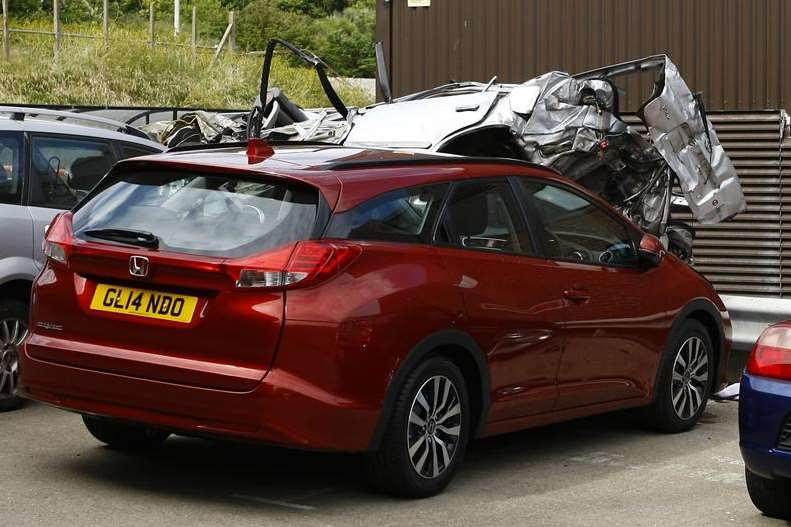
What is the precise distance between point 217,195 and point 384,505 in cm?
153

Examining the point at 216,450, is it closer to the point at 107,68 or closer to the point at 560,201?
the point at 560,201

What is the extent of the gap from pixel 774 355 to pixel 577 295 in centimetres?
157

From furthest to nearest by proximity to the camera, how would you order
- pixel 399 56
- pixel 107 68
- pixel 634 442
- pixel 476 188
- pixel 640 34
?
1. pixel 107 68
2. pixel 399 56
3. pixel 640 34
4. pixel 634 442
5. pixel 476 188

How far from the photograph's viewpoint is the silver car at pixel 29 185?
8.26m

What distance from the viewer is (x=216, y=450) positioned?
23.9 feet

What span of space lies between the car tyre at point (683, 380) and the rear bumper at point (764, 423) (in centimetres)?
215

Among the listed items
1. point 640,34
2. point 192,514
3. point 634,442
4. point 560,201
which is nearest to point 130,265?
point 192,514

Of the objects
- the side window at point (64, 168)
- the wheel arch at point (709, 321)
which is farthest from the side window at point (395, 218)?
the side window at point (64, 168)

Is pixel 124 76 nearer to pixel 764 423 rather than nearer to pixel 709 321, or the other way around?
pixel 709 321

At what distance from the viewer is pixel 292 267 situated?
5.78 metres

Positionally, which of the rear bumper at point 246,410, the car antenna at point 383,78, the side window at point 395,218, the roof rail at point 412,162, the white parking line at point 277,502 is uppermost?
the car antenna at point 383,78

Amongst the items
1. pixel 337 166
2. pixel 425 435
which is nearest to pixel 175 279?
pixel 337 166

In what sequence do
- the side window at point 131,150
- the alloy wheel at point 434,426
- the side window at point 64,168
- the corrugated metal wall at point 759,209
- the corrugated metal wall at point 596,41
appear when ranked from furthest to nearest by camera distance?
the corrugated metal wall at point 596,41 < the corrugated metal wall at point 759,209 < the side window at point 131,150 < the side window at point 64,168 < the alloy wheel at point 434,426

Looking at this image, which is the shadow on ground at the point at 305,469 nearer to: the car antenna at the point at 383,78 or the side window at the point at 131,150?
the side window at the point at 131,150
